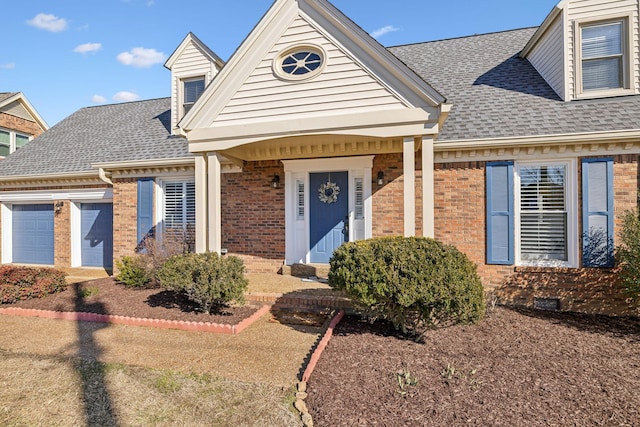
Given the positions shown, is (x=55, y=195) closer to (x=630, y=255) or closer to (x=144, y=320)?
(x=144, y=320)

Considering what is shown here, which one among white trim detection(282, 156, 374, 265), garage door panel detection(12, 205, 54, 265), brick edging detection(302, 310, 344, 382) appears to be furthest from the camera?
garage door panel detection(12, 205, 54, 265)

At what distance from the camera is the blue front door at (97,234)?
1033 cm

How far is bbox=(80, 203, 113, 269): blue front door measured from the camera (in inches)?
407

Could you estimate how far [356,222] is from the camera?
8000 mm

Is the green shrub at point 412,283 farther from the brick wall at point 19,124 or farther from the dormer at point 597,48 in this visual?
the brick wall at point 19,124

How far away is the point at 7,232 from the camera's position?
11516 mm

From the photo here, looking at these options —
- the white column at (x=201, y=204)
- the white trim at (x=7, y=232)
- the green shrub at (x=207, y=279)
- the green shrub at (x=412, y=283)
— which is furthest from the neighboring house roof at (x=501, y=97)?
the white trim at (x=7, y=232)

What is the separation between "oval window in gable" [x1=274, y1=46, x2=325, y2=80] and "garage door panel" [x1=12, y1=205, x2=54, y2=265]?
9.62 meters

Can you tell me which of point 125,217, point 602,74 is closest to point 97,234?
point 125,217

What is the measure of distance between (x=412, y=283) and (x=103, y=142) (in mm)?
11283

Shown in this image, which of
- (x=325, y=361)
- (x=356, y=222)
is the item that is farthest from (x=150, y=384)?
(x=356, y=222)

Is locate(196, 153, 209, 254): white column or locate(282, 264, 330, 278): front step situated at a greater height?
locate(196, 153, 209, 254): white column

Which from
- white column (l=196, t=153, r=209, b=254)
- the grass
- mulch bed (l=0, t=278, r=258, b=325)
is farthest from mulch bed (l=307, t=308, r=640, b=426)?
white column (l=196, t=153, r=209, b=254)

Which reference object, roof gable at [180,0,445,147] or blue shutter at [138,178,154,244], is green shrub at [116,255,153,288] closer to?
blue shutter at [138,178,154,244]
